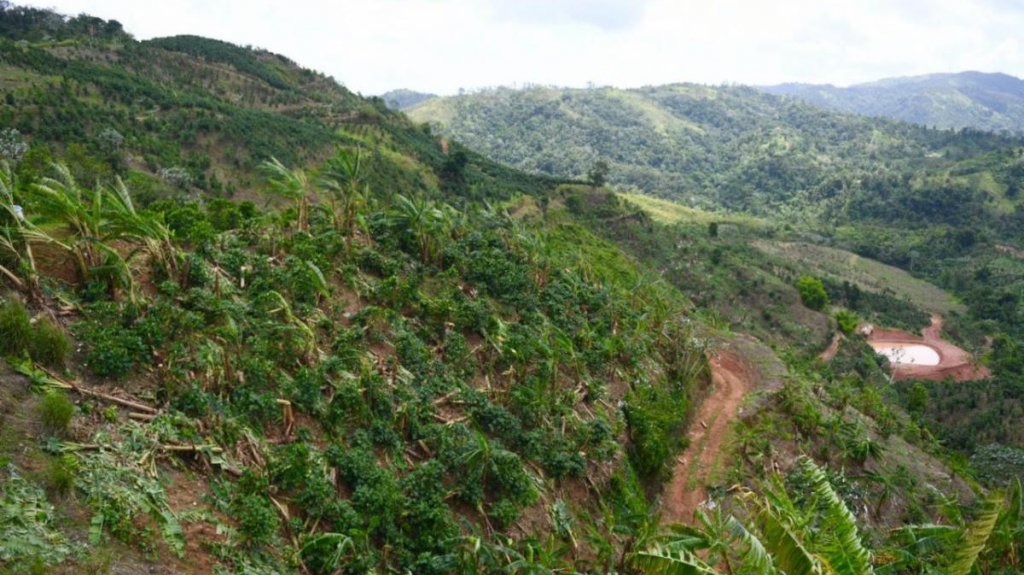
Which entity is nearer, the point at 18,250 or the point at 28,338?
the point at 28,338

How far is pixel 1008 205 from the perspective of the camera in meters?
101

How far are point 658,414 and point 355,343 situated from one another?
7884 mm

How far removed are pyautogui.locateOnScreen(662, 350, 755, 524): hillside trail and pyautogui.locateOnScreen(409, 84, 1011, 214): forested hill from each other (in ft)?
364

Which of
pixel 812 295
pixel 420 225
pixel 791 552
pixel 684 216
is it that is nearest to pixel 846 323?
pixel 812 295

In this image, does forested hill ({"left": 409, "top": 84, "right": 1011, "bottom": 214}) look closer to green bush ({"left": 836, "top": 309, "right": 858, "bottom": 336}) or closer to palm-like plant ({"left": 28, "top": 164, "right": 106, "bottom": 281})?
green bush ({"left": 836, "top": 309, "right": 858, "bottom": 336})

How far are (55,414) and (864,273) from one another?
86312mm

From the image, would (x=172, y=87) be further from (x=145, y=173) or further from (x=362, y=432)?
(x=362, y=432)

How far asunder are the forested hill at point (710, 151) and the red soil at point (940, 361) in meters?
70.0

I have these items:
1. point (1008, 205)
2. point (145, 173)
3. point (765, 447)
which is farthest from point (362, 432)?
point (1008, 205)

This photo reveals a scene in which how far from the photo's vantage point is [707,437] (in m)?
16.9

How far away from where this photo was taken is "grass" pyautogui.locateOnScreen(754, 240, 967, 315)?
70062 millimetres

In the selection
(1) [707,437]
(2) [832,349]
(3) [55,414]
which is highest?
(3) [55,414]

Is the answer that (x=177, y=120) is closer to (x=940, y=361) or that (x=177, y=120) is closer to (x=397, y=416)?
(x=397, y=416)

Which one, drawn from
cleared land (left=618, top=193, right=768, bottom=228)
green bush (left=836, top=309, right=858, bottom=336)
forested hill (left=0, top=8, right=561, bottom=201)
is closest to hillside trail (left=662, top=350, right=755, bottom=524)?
forested hill (left=0, top=8, right=561, bottom=201)
